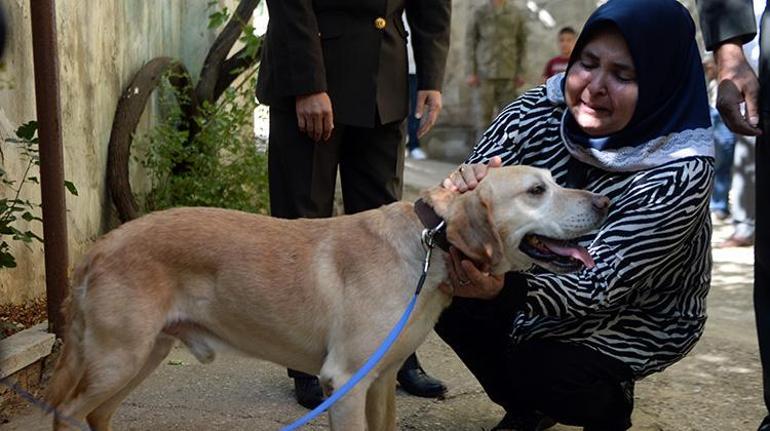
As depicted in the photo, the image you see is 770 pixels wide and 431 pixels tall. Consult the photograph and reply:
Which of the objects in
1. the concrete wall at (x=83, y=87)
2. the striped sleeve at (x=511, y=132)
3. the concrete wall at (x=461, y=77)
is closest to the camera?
the striped sleeve at (x=511, y=132)

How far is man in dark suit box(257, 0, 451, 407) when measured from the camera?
398 centimetres

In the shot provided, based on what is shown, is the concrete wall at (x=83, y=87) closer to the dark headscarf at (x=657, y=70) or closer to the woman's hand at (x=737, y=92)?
the dark headscarf at (x=657, y=70)

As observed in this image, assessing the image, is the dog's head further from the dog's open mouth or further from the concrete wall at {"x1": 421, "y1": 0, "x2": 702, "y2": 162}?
the concrete wall at {"x1": 421, "y1": 0, "x2": 702, "y2": 162}

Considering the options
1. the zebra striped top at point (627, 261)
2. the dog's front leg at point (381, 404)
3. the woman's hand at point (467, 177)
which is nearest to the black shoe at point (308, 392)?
the dog's front leg at point (381, 404)

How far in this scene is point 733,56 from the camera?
359cm

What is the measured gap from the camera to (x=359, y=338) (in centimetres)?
321

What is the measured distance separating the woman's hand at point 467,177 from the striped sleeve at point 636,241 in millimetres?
438

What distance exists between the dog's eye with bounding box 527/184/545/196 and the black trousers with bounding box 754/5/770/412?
0.89 m

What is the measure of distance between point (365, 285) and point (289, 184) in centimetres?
102

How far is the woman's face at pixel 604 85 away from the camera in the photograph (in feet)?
11.5

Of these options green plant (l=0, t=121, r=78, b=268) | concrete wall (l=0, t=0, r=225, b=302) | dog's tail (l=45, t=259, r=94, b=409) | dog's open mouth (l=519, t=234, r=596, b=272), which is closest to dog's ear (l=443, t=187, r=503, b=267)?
dog's open mouth (l=519, t=234, r=596, b=272)

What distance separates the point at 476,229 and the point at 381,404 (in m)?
0.81

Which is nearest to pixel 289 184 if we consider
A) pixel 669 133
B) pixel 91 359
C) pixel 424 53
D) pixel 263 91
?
pixel 263 91

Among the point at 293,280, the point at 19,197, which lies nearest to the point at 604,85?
the point at 293,280
